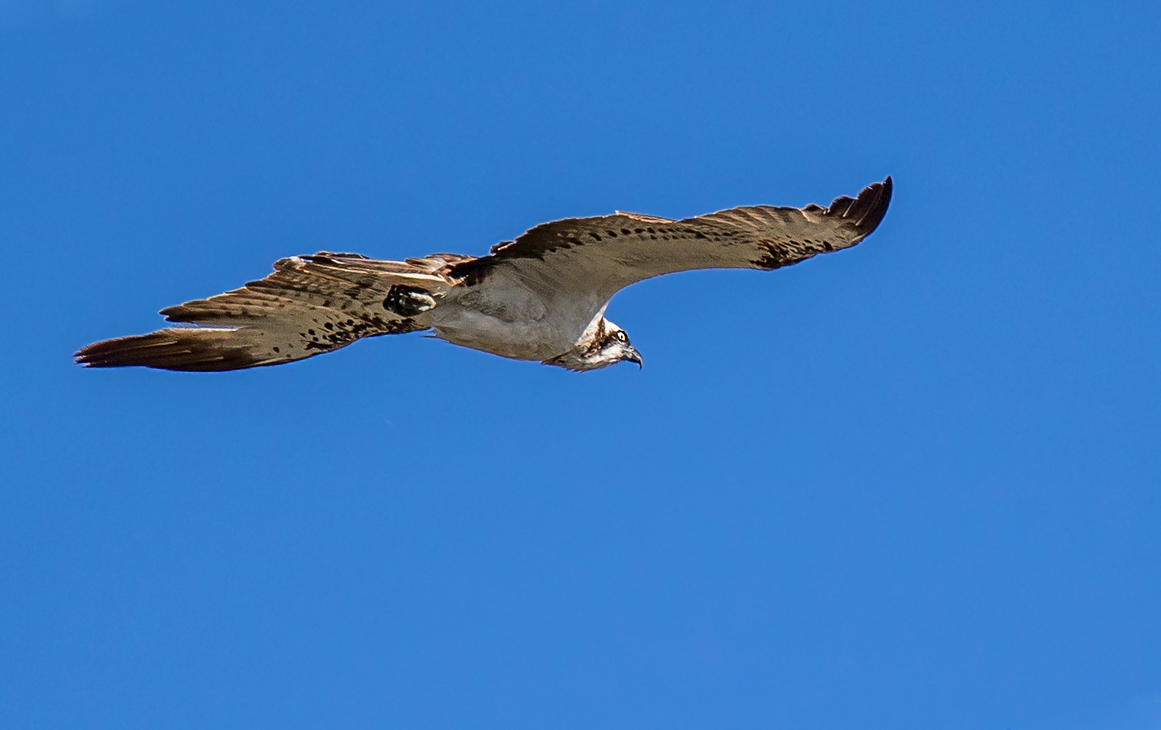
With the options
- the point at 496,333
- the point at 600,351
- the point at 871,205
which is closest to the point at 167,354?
the point at 496,333

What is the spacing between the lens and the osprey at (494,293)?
11.3 meters

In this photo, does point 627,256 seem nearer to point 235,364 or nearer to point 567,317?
point 567,317

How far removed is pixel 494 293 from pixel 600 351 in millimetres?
1117

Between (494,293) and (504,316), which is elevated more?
(494,293)

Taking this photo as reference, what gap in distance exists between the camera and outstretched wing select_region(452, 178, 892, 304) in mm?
10992

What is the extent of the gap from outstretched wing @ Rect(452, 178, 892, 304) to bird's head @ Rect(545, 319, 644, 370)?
52 cm

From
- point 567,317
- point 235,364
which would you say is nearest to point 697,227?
point 567,317

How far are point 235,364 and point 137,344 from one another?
0.71 metres

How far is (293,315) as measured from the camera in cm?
1265

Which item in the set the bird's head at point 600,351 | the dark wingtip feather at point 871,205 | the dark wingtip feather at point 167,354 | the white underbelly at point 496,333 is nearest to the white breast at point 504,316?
the white underbelly at point 496,333

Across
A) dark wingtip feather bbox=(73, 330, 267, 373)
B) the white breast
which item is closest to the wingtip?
the white breast

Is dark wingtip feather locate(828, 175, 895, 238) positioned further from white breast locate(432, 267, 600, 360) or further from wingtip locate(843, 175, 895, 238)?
white breast locate(432, 267, 600, 360)

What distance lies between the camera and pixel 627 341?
1355cm

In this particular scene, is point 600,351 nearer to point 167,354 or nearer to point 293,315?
point 293,315
